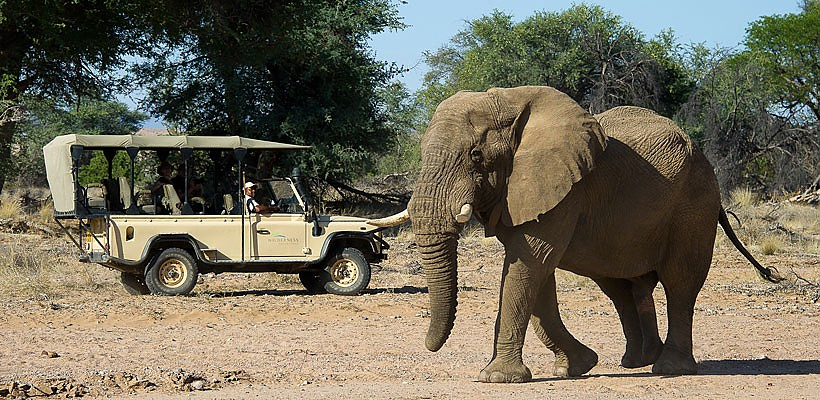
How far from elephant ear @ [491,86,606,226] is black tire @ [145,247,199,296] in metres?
8.01

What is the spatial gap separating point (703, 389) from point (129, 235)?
9.03 meters

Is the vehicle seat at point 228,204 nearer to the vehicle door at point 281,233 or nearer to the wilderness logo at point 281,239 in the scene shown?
the vehicle door at point 281,233

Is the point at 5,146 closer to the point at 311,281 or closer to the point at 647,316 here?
the point at 311,281

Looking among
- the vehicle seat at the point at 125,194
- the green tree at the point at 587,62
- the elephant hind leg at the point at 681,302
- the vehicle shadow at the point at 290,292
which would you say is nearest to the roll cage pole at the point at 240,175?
the vehicle shadow at the point at 290,292

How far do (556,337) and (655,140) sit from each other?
1.84m

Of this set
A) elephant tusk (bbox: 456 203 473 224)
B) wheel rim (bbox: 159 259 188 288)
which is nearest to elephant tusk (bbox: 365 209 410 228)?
elephant tusk (bbox: 456 203 473 224)

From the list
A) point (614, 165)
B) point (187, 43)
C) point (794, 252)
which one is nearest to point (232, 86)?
point (187, 43)

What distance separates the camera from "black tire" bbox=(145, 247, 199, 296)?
607 inches

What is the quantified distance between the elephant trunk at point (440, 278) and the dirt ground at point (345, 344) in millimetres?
464

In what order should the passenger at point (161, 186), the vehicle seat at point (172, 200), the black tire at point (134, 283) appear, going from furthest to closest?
the black tire at point (134, 283)
the passenger at point (161, 186)
the vehicle seat at point (172, 200)

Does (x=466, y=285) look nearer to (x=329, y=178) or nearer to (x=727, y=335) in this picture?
(x=727, y=335)

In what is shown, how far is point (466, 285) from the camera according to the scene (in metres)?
17.9

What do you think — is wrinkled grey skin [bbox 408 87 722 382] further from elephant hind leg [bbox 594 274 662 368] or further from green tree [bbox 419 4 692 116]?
green tree [bbox 419 4 692 116]

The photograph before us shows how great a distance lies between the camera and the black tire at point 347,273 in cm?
1606
